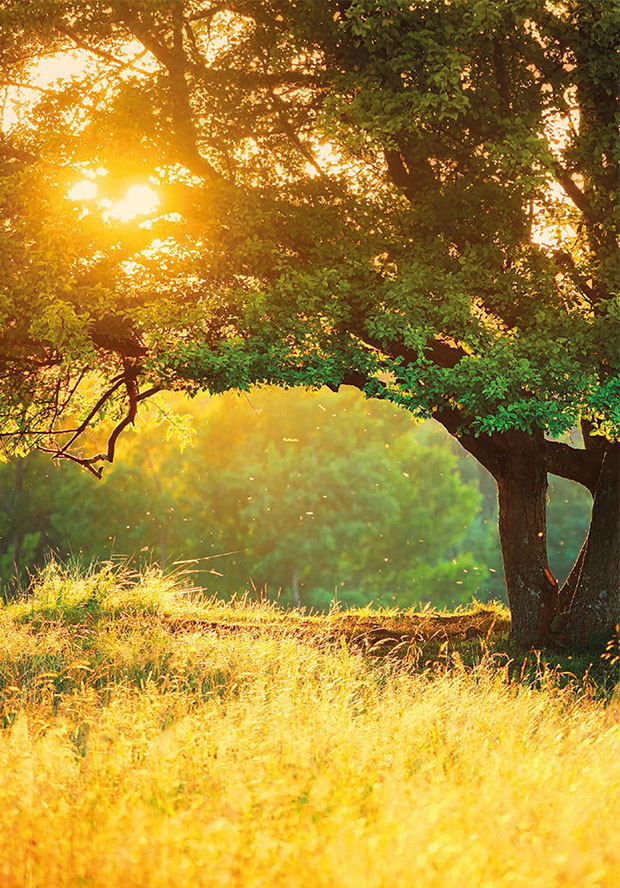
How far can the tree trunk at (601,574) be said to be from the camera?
12.4 metres

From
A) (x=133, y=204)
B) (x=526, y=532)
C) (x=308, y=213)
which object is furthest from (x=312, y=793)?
(x=526, y=532)

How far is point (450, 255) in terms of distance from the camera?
11.0m

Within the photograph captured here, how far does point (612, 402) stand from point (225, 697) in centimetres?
520

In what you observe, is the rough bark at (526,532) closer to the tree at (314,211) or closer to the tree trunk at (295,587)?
the tree at (314,211)

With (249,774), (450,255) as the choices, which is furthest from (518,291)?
(249,774)

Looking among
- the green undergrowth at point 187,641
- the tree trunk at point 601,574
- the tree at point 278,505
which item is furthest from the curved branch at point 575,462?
the tree at point 278,505

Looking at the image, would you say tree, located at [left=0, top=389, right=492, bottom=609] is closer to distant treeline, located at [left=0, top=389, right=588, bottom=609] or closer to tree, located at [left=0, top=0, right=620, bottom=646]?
distant treeline, located at [left=0, top=389, right=588, bottom=609]

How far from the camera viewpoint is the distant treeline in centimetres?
3781

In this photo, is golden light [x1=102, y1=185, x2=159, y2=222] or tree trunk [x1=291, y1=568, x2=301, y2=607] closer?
golden light [x1=102, y1=185, x2=159, y2=222]

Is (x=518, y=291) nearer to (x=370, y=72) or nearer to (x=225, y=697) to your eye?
(x=370, y=72)

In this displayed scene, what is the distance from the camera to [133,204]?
10.6 m

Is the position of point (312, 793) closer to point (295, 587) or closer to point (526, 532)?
point (526, 532)

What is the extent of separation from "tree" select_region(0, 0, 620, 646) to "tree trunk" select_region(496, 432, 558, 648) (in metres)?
1.90

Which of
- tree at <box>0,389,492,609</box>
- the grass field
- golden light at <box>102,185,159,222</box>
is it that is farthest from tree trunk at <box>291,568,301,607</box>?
the grass field
